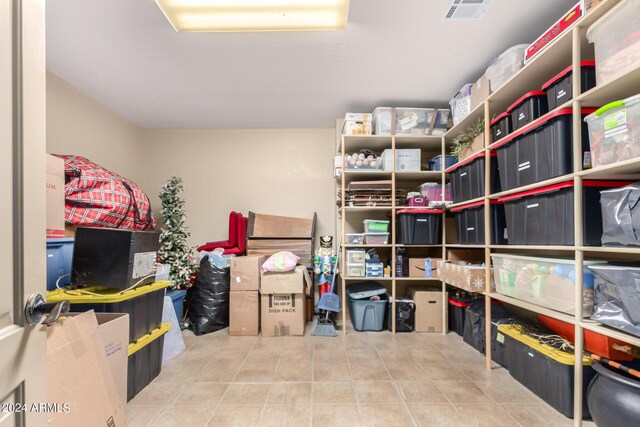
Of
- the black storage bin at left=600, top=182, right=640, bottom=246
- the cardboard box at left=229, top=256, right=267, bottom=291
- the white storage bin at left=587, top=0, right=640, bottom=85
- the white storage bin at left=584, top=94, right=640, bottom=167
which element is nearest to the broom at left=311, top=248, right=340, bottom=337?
the cardboard box at left=229, top=256, right=267, bottom=291

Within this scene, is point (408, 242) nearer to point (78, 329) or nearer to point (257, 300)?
point (257, 300)

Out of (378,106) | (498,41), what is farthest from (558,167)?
(378,106)

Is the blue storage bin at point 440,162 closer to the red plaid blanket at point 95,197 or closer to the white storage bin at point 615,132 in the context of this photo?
the white storage bin at point 615,132

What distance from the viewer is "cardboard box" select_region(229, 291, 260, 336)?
307cm

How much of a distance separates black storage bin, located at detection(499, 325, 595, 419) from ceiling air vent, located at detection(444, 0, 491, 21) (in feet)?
7.08

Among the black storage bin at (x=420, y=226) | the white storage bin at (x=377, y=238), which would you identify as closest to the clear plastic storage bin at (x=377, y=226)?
the white storage bin at (x=377, y=238)

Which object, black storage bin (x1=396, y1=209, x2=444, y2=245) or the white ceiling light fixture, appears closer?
the white ceiling light fixture

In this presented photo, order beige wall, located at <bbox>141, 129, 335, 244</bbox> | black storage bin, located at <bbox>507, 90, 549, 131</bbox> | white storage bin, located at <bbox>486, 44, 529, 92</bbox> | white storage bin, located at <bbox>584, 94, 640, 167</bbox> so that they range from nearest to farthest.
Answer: white storage bin, located at <bbox>584, 94, 640, 167</bbox>, black storage bin, located at <bbox>507, 90, 549, 131</bbox>, white storage bin, located at <bbox>486, 44, 529, 92</bbox>, beige wall, located at <bbox>141, 129, 335, 244</bbox>

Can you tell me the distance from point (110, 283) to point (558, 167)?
9.10ft

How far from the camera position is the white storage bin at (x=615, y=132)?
126 cm

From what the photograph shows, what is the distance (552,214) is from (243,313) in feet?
9.14

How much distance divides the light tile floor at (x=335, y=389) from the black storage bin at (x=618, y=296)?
0.72 metres

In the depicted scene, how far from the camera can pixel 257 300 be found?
3.11 metres

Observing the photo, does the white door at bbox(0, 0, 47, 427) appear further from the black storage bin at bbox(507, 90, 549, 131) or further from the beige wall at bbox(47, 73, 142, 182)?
the beige wall at bbox(47, 73, 142, 182)
